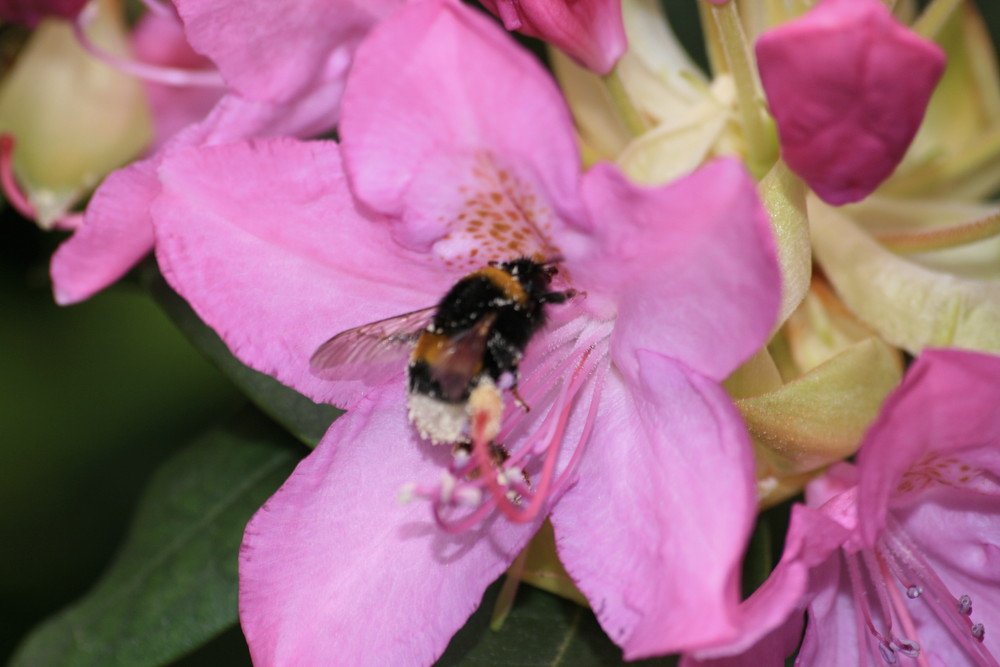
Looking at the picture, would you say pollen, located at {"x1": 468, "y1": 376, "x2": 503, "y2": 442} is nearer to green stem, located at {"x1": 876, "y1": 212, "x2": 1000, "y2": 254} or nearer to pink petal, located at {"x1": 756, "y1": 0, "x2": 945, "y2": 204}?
pink petal, located at {"x1": 756, "y1": 0, "x2": 945, "y2": 204}

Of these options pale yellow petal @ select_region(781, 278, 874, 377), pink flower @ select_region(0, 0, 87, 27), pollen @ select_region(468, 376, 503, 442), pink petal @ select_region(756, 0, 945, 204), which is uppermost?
pink petal @ select_region(756, 0, 945, 204)

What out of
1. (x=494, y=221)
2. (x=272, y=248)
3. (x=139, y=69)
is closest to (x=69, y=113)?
(x=139, y=69)

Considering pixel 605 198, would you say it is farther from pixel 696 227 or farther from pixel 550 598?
pixel 550 598

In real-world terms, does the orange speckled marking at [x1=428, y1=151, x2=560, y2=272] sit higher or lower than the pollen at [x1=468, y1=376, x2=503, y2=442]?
higher

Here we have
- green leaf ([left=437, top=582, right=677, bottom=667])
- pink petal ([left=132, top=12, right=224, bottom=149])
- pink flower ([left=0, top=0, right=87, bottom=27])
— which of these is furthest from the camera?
pink petal ([left=132, top=12, right=224, bottom=149])

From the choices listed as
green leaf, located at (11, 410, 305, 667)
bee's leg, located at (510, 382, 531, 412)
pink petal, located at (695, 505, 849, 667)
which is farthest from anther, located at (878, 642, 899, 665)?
green leaf, located at (11, 410, 305, 667)

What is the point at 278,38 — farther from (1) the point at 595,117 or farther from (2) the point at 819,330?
(2) the point at 819,330

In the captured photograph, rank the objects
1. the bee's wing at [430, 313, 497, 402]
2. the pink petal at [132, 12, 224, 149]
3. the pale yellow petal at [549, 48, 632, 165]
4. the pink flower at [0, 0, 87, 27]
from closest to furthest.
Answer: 1. the bee's wing at [430, 313, 497, 402]
2. the pale yellow petal at [549, 48, 632, 165]
3. the pink flower at [0, 0, 87, 27]
4. the pink petal at [132, 12, 224, 149]

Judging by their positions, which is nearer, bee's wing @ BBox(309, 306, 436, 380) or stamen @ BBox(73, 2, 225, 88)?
bee's wing @ BBox(309, 306, 436, 380)
